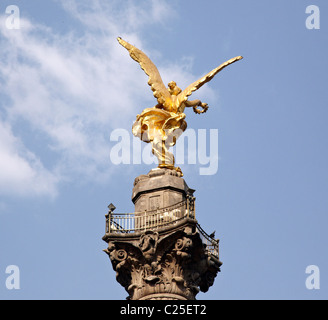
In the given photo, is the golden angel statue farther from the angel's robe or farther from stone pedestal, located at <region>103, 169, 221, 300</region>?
stone pedestal, located at <region>103, 169, 221, 300</region>

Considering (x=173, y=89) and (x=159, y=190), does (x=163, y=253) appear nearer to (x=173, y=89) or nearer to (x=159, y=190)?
(x=159, y=190)

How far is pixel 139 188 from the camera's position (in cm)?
7250

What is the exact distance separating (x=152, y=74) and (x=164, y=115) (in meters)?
3.27

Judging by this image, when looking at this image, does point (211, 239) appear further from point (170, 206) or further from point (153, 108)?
point (153, 108)

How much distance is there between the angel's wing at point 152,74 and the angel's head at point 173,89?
0.26 m

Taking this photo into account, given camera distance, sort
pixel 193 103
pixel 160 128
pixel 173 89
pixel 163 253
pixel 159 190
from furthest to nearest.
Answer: pixel 193 103 → pixel 173 89 → pixel 160 128 → pixel 159 190 → pixel 163 253

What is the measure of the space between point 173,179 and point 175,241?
187 inches

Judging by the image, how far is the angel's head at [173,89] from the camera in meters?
76.3

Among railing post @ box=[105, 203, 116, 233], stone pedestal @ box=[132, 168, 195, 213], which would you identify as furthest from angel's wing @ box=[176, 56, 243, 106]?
railing post @ box=[105, 203, 116, 233]

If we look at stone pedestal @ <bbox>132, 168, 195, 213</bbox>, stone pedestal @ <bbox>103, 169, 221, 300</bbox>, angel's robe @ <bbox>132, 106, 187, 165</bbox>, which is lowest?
stone pedestal @ <bbox>103, 169, 221, 300</bbox>

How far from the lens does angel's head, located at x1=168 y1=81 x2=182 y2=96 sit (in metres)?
76.3

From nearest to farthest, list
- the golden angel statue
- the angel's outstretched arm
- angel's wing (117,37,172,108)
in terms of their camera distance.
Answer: the golden angel statue
angel's wing (117,37,172,108)
the angel's outstretched arm

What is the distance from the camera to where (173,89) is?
250 ft

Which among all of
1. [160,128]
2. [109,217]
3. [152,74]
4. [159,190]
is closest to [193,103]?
[152,74]
